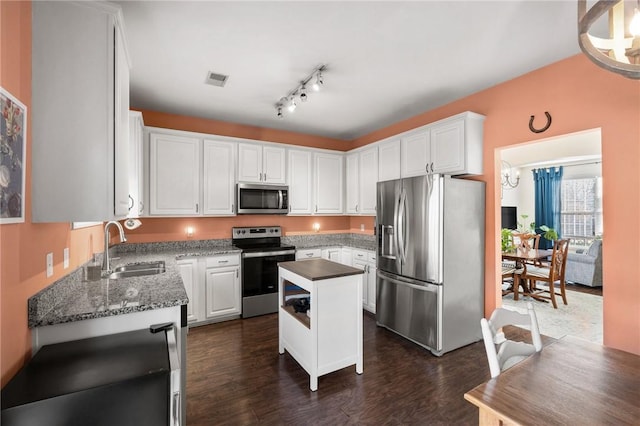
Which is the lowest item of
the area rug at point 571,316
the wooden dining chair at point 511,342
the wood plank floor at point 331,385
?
the wood plank floor at point 331,385

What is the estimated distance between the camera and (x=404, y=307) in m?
3.21

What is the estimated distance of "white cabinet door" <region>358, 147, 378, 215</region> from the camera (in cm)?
427

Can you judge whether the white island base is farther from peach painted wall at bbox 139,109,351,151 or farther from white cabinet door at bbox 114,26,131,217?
peach painted wall at bbox 139,109,351,151

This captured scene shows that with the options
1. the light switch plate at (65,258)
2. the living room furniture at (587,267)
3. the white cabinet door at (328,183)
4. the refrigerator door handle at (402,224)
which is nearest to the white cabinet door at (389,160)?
the refrigerator door handle at (402,224)

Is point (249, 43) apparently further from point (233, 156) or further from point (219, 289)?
point (219, 289)

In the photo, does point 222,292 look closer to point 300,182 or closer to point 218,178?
point 218,178

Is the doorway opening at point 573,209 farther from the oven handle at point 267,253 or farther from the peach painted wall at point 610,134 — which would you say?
the oven handle at point 267,253

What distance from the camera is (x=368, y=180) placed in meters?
4.41

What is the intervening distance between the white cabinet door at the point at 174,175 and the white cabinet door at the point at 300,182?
4.43ft

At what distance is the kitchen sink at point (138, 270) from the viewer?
8.29 feet

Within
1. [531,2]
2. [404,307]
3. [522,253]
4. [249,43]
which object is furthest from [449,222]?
[522,253]

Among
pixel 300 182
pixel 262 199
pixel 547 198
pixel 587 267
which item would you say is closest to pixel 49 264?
pixel 262 199

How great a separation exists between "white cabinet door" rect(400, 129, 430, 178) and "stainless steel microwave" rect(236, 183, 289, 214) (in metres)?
1.74

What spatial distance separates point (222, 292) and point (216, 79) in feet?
8.26
